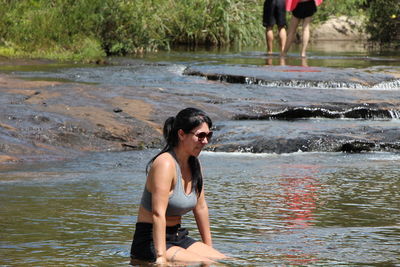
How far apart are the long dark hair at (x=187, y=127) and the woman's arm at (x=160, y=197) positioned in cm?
9

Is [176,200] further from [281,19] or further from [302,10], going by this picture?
[281,19]

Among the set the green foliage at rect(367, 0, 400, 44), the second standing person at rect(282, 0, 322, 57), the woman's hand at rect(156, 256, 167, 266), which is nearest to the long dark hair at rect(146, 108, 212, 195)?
the woman's hand at rect(156, 256, 167, 266)

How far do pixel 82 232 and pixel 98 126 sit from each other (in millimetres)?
4647

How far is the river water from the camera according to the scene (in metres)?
5.97

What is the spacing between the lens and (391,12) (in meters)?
25.6

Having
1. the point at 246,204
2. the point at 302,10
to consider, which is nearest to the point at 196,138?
the point at 246,204

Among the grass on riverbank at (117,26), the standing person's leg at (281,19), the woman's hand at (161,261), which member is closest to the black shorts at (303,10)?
the standing person's leg at (281,19)

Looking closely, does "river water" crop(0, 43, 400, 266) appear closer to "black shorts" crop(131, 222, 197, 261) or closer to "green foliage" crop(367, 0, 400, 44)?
"black shorts" crop(131, 222, 197, 261)

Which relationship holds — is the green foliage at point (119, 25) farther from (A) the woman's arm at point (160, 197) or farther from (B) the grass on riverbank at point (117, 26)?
(A) the woman's arm at point (160, 197)

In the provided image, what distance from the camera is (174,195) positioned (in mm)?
5543

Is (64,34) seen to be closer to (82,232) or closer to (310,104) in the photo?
(310,104)

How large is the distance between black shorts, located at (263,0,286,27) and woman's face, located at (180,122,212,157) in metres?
14.5

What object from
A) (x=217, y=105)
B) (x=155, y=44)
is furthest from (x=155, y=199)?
(x=155, y=44)

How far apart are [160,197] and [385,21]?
70.6 ft
